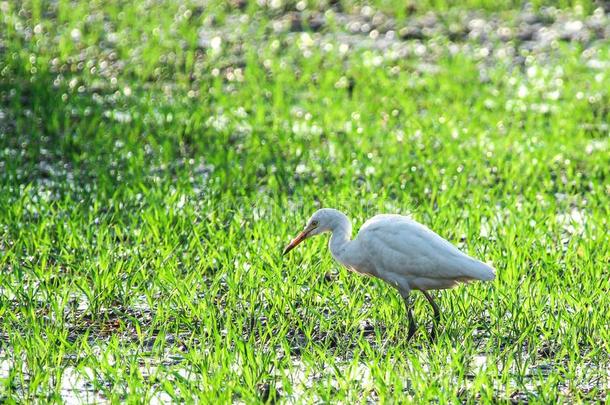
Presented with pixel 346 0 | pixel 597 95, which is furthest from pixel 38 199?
pixel 346 0

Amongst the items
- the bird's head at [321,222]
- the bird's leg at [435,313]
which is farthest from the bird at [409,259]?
the bird's head at [321,222]

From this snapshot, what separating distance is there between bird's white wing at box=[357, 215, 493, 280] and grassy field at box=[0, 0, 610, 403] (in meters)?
0.26

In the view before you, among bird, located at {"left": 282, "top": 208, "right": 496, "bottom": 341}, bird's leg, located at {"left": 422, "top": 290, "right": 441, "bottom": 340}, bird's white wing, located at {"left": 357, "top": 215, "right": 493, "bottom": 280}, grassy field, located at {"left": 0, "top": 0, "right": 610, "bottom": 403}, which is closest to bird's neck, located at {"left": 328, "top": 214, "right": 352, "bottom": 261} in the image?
bird, located at {"left": 282, "top": 208, "right": 496, "bottom": 341}

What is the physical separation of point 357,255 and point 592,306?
41.2 inches

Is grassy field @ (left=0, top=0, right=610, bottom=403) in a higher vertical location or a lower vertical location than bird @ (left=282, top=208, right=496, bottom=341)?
lower

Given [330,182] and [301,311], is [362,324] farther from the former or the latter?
[330,182]

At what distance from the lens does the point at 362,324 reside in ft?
17.9

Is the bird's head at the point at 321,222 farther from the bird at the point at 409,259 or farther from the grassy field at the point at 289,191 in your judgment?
the grassy field at the point at 289,191

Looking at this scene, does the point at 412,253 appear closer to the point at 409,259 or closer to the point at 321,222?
the point at 409,259

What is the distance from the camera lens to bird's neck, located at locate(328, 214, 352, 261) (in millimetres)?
5363

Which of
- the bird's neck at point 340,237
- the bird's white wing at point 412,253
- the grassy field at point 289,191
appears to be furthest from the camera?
the bird's neck at point 340,237

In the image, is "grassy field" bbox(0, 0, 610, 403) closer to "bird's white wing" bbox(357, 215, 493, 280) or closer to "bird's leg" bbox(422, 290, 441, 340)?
"bird's leg" bbox(422, 290, 441, 340)

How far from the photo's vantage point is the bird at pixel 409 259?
503 centimetres

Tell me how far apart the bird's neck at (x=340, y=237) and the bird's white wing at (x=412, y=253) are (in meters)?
0.12
